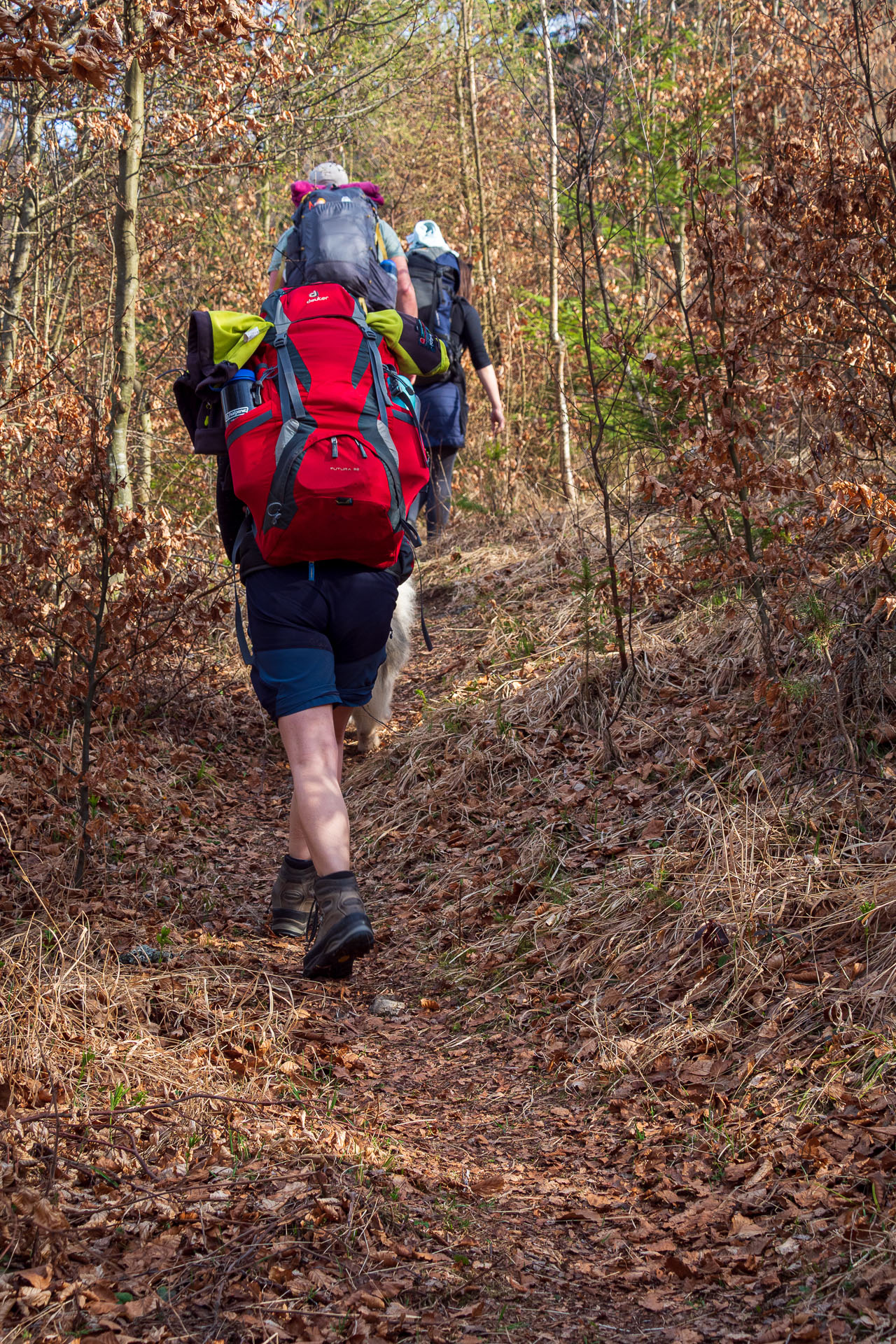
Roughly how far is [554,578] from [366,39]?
4.90m

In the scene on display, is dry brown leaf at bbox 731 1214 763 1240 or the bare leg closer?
dry brown leaf at bbox 731 1214 763 1240

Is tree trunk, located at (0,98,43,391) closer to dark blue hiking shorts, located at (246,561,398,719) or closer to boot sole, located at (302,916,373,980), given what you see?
dark blue hiking shorts, located at (246,561,398,719)

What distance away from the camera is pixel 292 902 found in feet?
13.6

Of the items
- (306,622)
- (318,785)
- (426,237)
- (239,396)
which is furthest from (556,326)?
(318,785)

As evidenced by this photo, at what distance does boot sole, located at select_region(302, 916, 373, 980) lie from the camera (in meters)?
3.42

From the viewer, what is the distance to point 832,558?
4.69m

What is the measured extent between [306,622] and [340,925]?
0.95 metres

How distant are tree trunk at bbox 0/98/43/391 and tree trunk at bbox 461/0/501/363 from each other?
15.3 feet

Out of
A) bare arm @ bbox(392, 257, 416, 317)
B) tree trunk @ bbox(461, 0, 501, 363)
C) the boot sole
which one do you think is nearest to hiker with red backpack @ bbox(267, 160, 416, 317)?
bare arm @ bbox(392, 257, 416, 317)

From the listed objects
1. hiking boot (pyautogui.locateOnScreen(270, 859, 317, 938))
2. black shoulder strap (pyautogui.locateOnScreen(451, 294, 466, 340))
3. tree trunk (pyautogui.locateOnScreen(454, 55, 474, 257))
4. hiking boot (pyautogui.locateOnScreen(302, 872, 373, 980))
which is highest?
tree trunk (pyautogui.locateOnScreen(454, 55, 474, 257))

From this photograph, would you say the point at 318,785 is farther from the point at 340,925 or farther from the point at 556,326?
the point at 556,326

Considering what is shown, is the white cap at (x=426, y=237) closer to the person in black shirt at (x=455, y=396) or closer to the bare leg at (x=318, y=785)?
the person in black shirt at (x=455, y=396)

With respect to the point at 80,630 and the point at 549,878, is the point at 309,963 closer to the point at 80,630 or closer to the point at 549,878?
the point at 549,878

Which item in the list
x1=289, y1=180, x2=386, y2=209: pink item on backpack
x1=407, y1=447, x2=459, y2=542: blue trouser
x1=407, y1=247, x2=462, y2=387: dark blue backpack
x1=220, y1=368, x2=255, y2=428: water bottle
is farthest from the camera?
x1=407, y1=447, x2=459, y2=542: blue trouser
